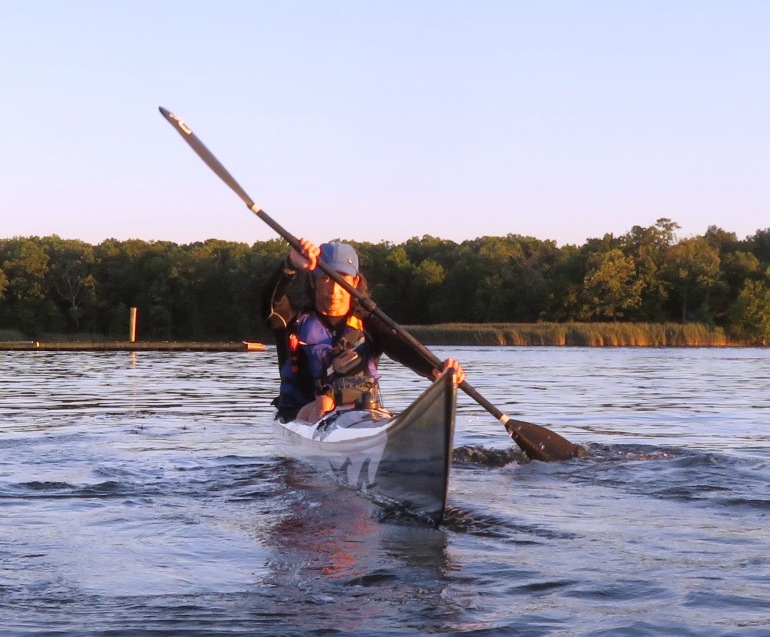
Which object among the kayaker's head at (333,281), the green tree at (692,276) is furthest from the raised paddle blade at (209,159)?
the green tree at (692,276)

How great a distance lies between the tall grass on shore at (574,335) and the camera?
1631 inches

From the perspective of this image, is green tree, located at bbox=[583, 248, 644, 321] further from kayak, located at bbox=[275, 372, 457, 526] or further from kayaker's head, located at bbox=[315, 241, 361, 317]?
kayak, located at bbox=[275, 372, 457, 526]

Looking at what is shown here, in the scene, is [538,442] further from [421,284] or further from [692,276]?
[421,284]

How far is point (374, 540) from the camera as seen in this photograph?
17.7 ft

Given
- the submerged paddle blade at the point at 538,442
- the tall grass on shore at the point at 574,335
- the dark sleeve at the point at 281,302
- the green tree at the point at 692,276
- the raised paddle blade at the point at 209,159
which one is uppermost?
the green tree at the point at 692,276

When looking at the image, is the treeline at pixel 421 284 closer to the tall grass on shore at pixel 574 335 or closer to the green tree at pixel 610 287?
the green tree at pixel 610 287

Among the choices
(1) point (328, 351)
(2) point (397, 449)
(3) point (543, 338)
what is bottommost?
(2) point (397, 449)

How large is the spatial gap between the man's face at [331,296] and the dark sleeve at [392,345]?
222 mm

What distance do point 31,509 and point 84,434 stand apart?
428 cm

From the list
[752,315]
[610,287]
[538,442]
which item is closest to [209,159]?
[538,442]

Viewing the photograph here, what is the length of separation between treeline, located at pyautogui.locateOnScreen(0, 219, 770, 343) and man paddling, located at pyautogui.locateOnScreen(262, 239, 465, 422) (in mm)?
58191

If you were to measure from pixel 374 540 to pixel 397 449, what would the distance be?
0.56 m

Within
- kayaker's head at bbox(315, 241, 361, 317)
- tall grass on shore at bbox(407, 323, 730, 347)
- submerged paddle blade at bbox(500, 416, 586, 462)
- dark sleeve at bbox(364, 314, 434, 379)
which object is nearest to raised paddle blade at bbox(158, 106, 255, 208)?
kayaker's head at bbox(315, 241, 361, 317)

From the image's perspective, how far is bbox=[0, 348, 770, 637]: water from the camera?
403cm
